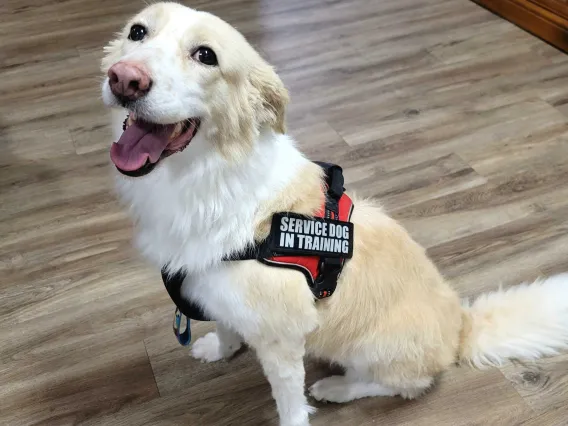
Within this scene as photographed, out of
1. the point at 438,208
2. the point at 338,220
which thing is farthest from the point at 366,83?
the point at 338,220

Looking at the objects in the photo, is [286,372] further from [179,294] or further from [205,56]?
[205,56]

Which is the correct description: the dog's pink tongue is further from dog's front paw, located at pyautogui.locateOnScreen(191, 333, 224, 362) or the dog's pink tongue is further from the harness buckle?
dog's front paw, located at pyautogui.locateOnScreen(191, 333, 224, 362)

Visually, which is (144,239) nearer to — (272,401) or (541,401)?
(272,401)

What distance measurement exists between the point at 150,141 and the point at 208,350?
0.81m

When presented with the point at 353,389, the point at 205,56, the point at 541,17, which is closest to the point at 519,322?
the point at 353,389

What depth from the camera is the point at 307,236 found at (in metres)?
1.17

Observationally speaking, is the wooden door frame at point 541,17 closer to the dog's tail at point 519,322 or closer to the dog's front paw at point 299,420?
the dog's tail at point 519,322

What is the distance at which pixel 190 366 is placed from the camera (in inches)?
64.4

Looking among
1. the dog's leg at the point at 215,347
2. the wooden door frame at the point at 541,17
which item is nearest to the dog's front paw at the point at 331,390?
the dog's leg at the point at 215,347

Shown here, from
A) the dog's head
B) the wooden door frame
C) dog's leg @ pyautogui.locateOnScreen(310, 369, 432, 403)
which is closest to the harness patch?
the dog's head

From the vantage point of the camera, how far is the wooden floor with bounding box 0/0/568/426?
5.13ft

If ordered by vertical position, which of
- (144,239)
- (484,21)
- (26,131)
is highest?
(144,239)

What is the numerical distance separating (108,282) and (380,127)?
55.4 inches

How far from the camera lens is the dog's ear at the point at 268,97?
1.12 meters
